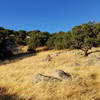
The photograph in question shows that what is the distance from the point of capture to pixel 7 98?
4672mm

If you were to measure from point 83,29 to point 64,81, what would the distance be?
39.3 ft

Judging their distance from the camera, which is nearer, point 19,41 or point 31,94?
point 31,94

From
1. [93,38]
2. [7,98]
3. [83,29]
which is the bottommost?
[7,98]

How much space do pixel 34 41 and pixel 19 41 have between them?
12523 mm

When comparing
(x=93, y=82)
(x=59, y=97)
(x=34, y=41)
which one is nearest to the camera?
(x=59, y=97)

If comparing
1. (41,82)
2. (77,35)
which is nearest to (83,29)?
(77,35)

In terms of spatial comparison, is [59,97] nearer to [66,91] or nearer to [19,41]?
[66,91]

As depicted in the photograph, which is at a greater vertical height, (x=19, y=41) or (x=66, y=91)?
(x=19, y=41)

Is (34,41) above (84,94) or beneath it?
above

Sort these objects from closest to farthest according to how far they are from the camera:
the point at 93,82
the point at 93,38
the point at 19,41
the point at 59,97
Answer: the point at 59,97
the point at 93,82
the point at 93,38
the point at 19,41

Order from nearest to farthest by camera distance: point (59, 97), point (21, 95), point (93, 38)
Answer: point (59, 97) → point (21, 95) → point (93, 38)

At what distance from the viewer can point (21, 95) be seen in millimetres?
4828

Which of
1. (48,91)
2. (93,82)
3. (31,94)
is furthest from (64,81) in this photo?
(31,94)

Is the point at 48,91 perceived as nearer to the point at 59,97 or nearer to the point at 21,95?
the point at 59,97
